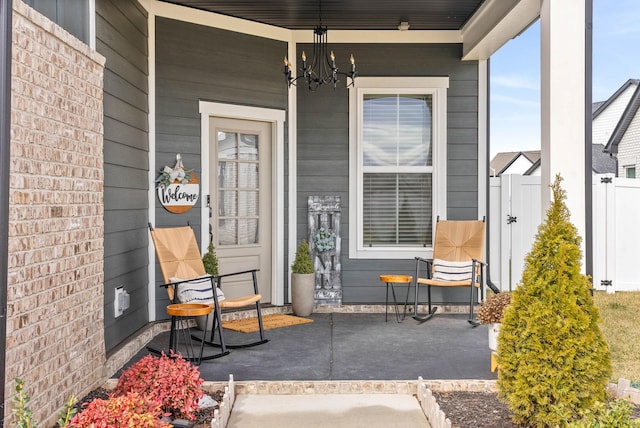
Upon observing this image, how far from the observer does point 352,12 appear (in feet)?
20.7

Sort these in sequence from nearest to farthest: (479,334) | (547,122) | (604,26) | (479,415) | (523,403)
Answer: (523,403)
(479,415)
(547,122)
(479,334)
(604,26)

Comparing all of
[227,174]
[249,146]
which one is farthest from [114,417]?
[249,146]

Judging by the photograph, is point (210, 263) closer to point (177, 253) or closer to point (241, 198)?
point (177, 253)

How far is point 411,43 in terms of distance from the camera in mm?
6941

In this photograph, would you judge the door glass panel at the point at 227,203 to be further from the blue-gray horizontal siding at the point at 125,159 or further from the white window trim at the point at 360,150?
the white window trim at the point at 360,150

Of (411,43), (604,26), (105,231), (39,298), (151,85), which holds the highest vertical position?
(604,26)

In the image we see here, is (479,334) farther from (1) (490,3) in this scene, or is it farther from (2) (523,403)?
(1) (490,3)

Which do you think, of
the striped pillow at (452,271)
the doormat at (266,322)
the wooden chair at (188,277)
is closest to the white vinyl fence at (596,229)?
the striped pillow at (452,271)

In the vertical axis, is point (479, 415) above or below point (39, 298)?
below

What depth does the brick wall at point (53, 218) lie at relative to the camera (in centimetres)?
304

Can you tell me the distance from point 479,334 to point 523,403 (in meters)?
2.50

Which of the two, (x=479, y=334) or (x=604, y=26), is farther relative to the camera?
(x=604, y=26)

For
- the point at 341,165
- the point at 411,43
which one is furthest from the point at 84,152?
the point at 411,43

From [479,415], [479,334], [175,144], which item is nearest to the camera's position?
[479,415]
